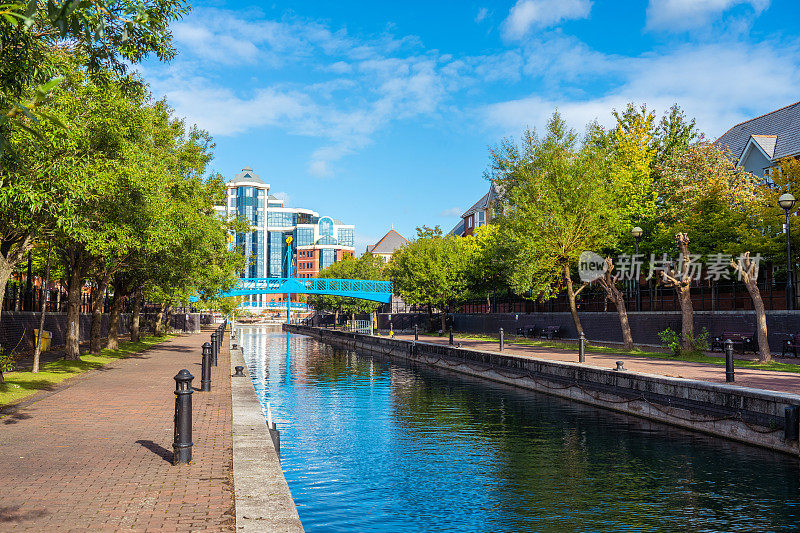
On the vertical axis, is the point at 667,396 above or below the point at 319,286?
below

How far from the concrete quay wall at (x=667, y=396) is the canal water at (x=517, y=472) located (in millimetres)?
438

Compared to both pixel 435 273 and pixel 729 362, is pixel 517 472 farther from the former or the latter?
pixel 435 273

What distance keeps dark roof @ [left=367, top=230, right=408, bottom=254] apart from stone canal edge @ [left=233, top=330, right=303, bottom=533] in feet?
466

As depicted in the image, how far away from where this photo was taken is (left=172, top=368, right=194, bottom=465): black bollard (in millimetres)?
8609

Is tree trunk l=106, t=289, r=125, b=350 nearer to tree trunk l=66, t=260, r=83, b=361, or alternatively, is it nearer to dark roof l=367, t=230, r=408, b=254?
tree trunk l=66, t=260, r=83, b=361

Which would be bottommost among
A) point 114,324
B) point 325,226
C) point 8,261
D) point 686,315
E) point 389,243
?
point 114,324

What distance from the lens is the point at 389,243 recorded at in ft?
514

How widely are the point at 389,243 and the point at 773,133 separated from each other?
374ft

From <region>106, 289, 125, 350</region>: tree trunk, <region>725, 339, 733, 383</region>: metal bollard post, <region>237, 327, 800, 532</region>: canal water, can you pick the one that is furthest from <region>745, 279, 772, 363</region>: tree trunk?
<region>106, 289, 125, 350</region>: tree trunk

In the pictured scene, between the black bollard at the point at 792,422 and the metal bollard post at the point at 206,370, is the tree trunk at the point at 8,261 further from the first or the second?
the black bollard at the point at 792,422

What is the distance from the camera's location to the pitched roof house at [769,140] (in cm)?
4384

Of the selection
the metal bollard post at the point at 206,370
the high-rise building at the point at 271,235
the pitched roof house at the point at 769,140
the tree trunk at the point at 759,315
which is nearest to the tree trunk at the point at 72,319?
the metal bollard post at the point at 206,370

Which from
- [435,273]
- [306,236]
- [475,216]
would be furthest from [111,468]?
[306,236]

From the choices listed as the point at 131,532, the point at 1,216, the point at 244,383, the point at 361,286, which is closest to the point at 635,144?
the point at 244,383
